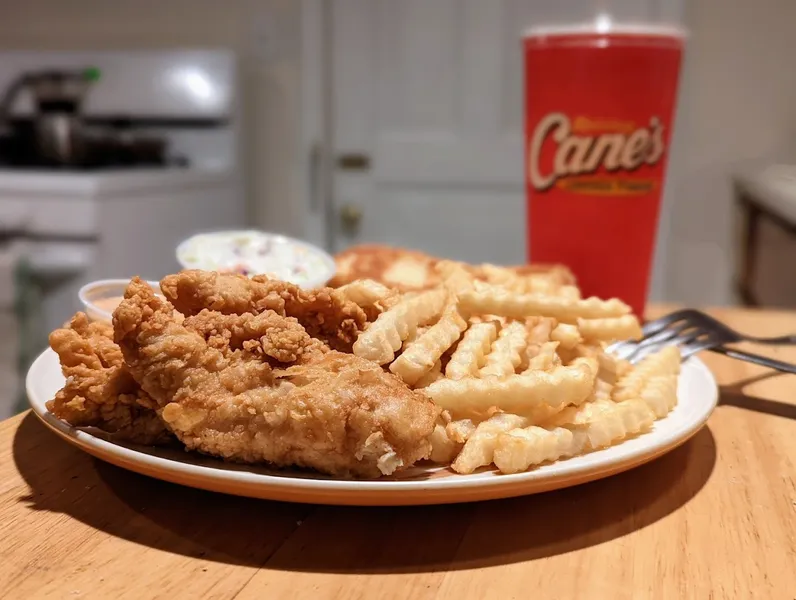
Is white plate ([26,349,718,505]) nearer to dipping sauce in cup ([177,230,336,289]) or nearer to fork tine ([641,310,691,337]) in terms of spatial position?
fork tine ([641,310,691,337])

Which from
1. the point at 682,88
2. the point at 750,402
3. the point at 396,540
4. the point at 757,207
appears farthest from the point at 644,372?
the point at 682,88

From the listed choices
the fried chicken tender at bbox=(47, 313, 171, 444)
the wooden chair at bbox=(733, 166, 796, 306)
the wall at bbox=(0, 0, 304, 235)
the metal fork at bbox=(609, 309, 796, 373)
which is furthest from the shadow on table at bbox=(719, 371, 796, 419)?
the wall at bbox=(0, 0, 304, 235)

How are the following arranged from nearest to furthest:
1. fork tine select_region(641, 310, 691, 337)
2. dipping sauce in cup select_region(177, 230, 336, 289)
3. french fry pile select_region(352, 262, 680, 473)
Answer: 1. french fry pile select_region(352, 262, 680, 473)
2. fork tine select_region(641, 310, 691, 337)
3. dipping sauce in cup select_region(177, 230, 336, 289)

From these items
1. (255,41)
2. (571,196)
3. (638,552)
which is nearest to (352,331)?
(638,552)

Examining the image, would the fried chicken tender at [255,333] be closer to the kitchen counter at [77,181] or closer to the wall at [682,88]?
the kitchen counter at [77,181]

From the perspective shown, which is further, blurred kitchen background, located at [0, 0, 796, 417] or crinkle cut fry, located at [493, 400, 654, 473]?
blurred kitchen background, located at [0, 0, 796, 417]

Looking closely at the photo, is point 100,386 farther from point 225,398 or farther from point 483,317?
point 483,317
